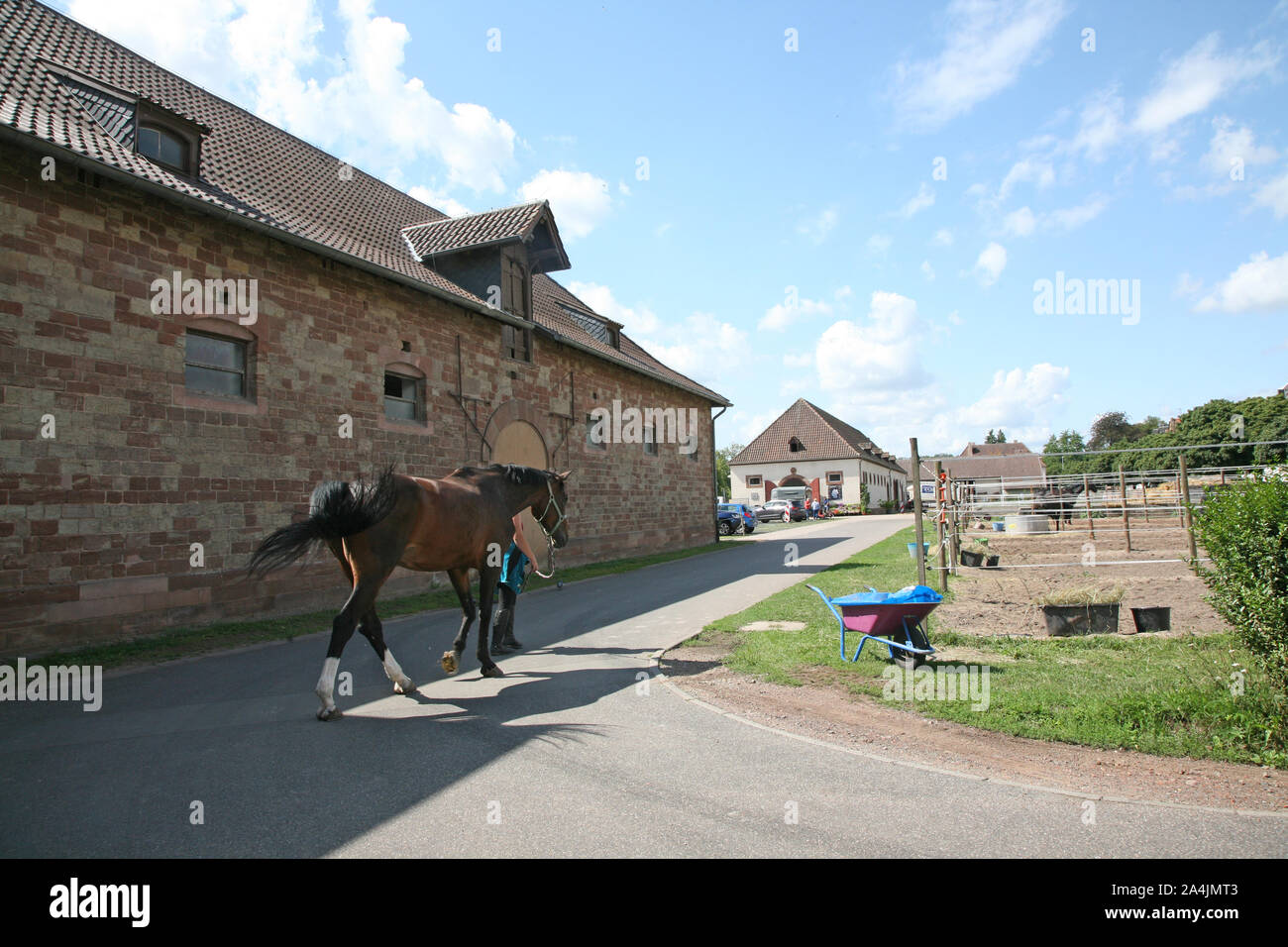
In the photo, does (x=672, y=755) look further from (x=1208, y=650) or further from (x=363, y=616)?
(x=1208, y=650)

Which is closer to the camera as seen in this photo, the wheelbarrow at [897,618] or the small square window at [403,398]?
the wheelbarrow at [897,618]

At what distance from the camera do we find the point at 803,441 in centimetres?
6588

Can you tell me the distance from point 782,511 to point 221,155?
40.5 metres

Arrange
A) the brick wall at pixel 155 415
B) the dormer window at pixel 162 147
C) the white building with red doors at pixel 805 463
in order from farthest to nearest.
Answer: the white building with red doors at pixel 805 463 → the dormer window at pixel 162 147 → the brick wall at pixel 155 415

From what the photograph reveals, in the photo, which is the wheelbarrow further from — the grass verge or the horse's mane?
the grass verge

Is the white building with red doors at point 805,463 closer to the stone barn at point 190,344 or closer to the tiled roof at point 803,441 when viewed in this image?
the tiled roof at point 803,441

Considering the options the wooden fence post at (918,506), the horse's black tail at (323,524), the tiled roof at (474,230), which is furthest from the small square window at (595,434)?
the horse's black tail at (323,524)

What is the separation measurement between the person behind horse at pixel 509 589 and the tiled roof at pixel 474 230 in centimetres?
994

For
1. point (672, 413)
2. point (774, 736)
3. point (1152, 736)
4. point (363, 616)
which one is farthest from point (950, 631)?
point (672, 413)

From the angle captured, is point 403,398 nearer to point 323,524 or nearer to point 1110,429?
point 323,524

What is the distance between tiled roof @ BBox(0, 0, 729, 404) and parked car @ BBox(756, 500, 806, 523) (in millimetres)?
30748

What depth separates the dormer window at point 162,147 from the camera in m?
10.4
